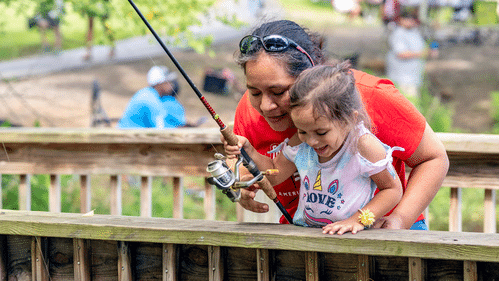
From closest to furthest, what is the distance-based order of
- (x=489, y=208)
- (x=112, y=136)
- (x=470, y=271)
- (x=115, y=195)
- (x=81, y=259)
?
(x=470, y=271)
(x=81, y=259)
(x=489, y=208)
(x=112, y=136)
(x=115, y=195)

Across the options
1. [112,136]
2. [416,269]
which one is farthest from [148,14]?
[416,269]

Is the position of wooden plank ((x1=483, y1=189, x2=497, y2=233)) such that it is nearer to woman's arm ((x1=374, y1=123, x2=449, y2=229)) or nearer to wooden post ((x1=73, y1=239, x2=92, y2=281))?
woman's arm ((x1=374, y1=123, x2=449, y2=229))

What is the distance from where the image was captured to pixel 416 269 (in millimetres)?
1517

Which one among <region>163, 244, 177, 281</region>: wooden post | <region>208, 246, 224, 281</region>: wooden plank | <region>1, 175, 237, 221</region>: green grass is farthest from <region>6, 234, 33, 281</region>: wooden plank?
<region>1, 175, 237, 221</region>: green grass

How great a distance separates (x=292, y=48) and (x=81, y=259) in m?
1.00

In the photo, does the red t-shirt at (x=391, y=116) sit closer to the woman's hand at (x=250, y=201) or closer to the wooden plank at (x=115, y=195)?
the woman's hand at (x=250, y=201)

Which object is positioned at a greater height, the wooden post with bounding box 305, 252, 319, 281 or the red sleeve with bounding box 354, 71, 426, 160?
the red sleeve with bounding box 354, 71, 426, 160

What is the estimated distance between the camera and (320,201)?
71.3 inches

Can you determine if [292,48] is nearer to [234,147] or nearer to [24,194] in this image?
[234,147]

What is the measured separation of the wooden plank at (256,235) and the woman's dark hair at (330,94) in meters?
0.36

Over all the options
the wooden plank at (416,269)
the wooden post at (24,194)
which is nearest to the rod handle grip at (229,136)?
the wooden plank at (416,269)

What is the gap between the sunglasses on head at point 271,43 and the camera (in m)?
1.73

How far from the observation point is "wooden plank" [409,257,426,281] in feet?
4.97

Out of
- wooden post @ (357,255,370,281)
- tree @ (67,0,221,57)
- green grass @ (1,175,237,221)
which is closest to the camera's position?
wooden post @ (357,255,370,281)
